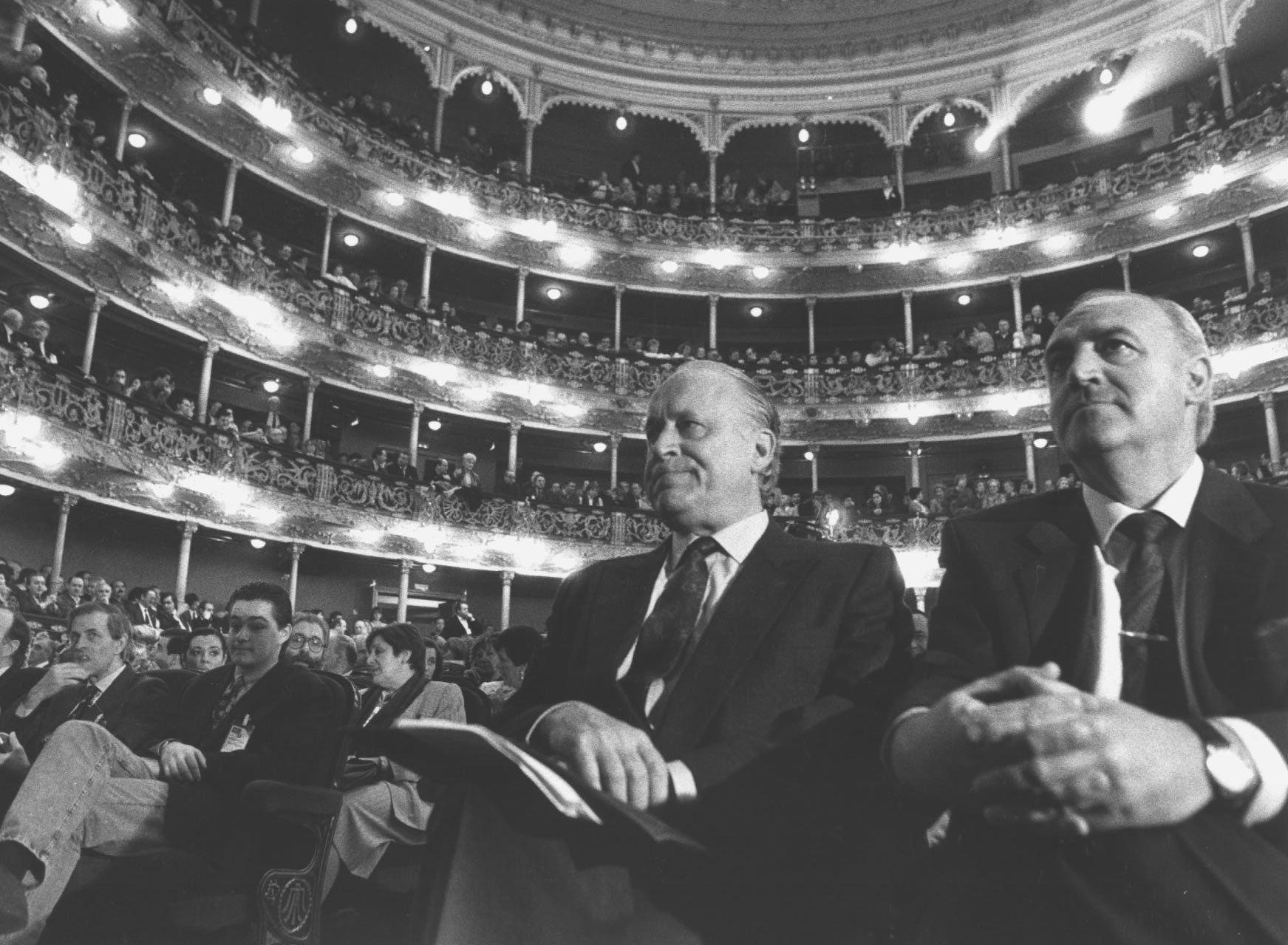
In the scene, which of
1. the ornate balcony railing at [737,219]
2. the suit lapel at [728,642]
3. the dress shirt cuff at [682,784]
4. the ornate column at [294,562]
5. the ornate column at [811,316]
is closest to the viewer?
the dress shirt cuff at [682,784]

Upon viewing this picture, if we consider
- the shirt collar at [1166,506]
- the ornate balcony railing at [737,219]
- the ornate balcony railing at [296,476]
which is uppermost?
the ornate balcony railing at [737,219]

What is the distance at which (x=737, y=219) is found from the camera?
80.9 ft

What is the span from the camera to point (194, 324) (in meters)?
18.5

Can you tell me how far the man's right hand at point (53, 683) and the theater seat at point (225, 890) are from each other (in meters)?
1.27

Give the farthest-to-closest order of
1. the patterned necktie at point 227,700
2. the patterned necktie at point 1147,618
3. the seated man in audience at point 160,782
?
the patterned necktie at point 227,700
the seated man in audience at point 160,782
the patterned necktie at point 1147,618

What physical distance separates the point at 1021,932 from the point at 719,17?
2717cm

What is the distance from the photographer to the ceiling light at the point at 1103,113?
77.9 ft

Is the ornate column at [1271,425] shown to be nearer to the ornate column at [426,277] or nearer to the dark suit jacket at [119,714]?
the ornate column at [426,277]

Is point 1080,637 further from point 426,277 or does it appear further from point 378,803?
point 426,277

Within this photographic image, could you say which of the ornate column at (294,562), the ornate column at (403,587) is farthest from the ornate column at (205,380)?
the ornate column at (403,587)

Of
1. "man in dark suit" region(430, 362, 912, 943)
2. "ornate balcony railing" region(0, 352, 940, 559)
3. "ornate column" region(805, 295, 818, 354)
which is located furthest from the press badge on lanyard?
"ornate column" region(805, 295, 818, 354)

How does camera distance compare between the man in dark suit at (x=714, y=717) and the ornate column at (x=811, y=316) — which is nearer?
the man in dark suit at (x=714, y=717)

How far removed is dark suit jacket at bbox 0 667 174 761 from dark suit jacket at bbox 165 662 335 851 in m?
0.83

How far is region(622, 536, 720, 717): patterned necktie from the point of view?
220 cm
